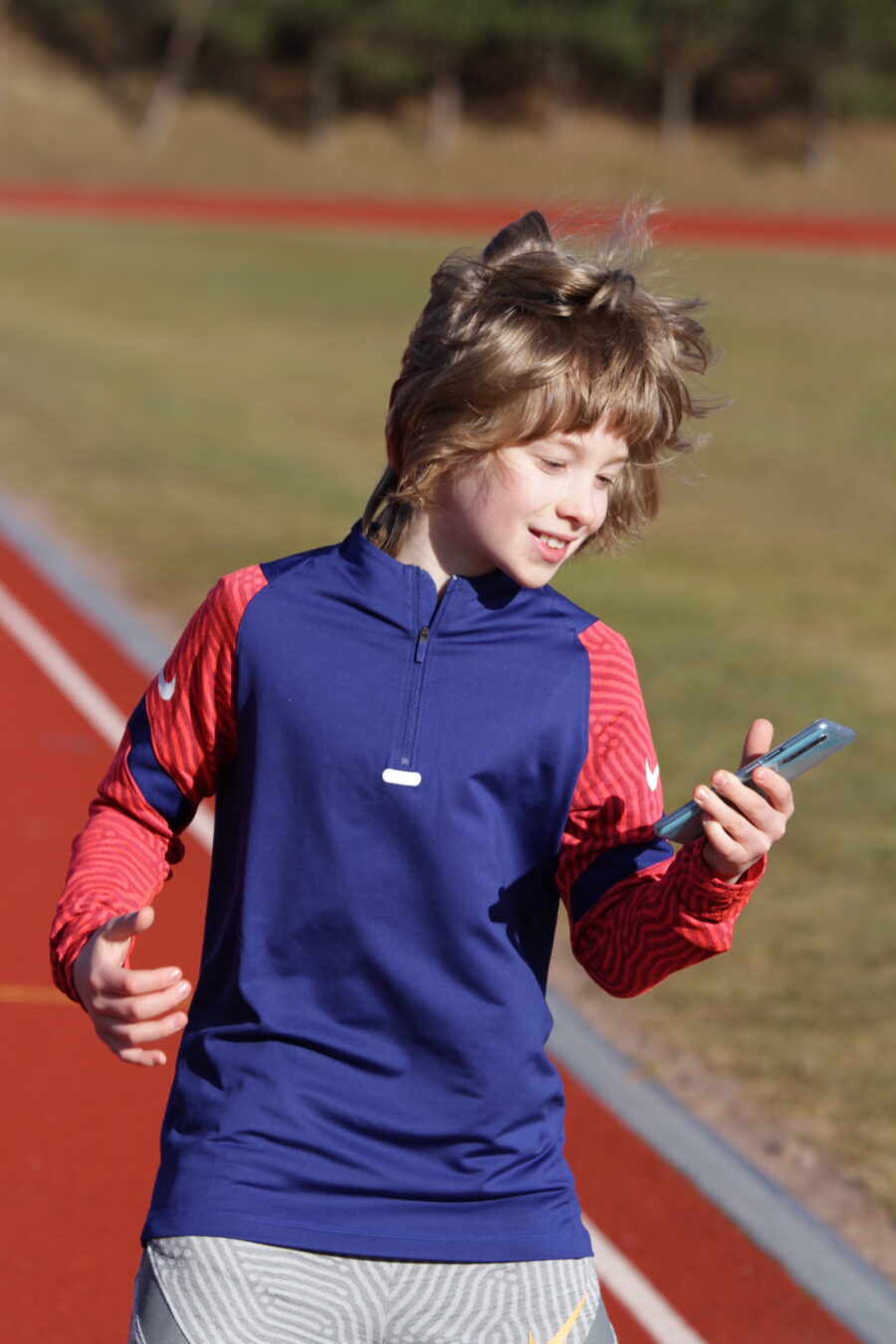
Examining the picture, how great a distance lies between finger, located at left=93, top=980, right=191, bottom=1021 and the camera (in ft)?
6.57

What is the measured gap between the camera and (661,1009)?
5738 millimetres

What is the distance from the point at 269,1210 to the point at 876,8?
6728 centimetres

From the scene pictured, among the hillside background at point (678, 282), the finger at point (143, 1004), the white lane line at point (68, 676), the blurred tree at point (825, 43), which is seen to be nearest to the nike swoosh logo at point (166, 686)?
the finger at point (143, 1004)

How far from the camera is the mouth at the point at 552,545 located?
2238 mm

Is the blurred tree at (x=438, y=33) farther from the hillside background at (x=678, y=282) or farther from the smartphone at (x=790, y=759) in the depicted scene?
the smartphone at (x=790, y=759)

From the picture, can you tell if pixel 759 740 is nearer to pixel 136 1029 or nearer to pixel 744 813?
pixel 744 813

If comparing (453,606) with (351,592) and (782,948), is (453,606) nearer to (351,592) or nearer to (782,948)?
(351,592)

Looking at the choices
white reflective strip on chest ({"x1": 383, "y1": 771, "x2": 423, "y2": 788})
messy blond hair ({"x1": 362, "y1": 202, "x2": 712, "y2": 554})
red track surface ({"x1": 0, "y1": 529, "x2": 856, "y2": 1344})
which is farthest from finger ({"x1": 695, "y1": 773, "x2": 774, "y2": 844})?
red track surface ({"x1": 0, "y1": 529, "x2": 856, "y2": 1344})

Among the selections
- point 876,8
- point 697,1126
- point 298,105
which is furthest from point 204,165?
point 697,1126

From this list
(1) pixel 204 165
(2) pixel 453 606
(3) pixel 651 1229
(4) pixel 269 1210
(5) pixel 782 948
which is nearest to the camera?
(4) pixel 269 1210

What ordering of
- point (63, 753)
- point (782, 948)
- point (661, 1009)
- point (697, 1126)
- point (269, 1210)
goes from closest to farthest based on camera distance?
point (269, 1210) < point (697, 1126) < point (661, 1009) < point (782, 948) < point (63, 753)

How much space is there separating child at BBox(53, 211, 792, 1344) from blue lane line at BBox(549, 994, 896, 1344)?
221cm

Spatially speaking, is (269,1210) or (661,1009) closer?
(269,1210)

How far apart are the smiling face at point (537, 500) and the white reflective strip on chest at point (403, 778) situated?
28cm
